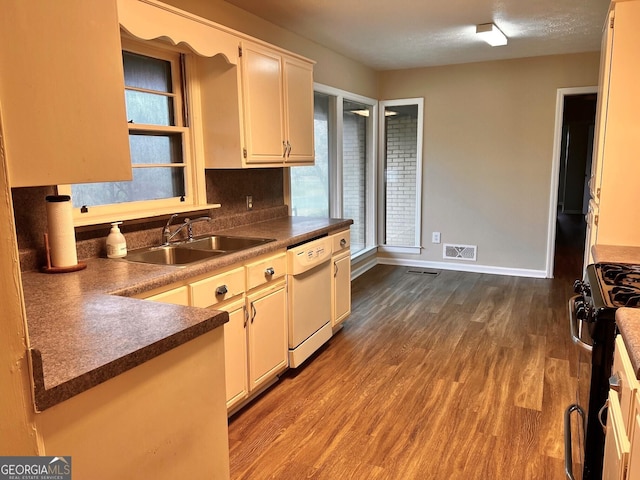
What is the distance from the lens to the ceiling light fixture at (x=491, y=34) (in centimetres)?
381

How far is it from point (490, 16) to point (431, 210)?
101 inches

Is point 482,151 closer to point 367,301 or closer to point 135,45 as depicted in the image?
point 367,301

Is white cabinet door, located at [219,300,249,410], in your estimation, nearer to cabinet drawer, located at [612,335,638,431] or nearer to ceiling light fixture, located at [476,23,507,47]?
cabinet drawer, located at [612,335,638,431]

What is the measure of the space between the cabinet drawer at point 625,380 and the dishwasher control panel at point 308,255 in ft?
5.78

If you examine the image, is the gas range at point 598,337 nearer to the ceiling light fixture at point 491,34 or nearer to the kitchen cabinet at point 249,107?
the kitchen cabinet at point 249,107

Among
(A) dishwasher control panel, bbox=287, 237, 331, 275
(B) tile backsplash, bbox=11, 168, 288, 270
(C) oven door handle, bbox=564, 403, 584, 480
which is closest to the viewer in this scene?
(C) oven door handle, bbox=564, 403, 584, 480

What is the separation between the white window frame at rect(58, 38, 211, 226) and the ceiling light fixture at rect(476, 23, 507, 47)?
93.6 inches

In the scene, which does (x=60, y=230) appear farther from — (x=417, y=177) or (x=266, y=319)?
(x=417, y=177)

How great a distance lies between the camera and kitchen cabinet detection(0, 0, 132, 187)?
0.93 m

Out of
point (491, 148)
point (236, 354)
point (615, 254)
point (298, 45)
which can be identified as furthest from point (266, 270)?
point (491, 148)

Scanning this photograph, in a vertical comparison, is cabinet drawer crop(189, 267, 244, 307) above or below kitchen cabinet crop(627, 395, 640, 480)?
above

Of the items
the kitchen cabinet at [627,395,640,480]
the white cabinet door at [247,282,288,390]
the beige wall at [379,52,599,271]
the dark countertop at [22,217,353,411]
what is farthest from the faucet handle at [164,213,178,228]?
the beige wall at [379,52,599,271]

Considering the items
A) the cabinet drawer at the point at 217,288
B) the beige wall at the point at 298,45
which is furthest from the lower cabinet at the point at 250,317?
the beige wall at the point at 298,45

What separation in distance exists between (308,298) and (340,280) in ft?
1.80
